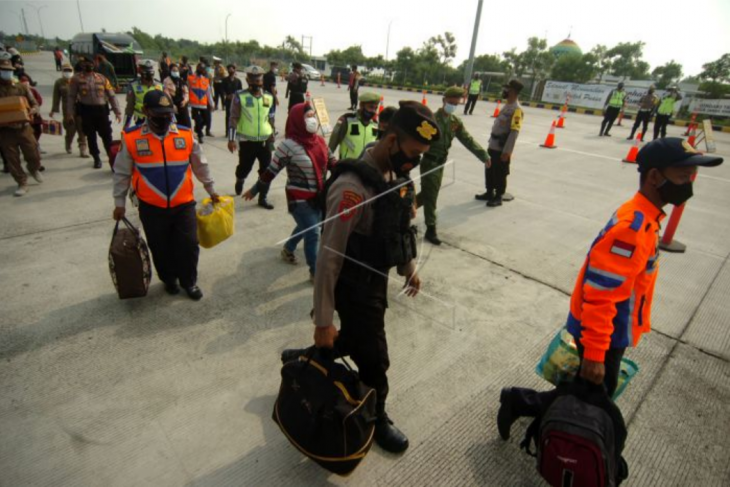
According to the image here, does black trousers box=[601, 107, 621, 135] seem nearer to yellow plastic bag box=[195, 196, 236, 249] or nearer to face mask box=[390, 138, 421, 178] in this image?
yellow plastic bag box=[195, 196, 236, 249]

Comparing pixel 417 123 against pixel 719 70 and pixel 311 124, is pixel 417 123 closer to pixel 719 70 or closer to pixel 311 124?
pixel 311 124

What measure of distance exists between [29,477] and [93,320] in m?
1.35

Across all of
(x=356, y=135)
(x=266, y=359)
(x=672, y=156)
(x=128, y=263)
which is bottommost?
(x=266, y=359)

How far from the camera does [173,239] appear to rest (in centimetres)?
328

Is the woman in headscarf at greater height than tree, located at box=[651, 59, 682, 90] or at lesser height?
lesser

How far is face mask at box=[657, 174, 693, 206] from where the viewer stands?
1809mm

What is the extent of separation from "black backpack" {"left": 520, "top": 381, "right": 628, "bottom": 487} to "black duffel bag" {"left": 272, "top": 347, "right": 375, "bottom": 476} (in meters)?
0.82

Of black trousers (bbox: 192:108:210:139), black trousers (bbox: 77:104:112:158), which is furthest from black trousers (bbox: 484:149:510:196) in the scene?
black trousers (bbox: 192:108:210:139)

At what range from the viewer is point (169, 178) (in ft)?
9.94

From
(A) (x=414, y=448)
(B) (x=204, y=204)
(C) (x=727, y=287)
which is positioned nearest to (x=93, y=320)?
(B) (x=204, y=204)

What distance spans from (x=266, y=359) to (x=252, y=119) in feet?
12.7

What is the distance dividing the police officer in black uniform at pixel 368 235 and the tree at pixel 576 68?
43.4 m

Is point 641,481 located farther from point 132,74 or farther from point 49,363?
point 132,74

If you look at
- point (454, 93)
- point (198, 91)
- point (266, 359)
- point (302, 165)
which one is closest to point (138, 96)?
point (198, 91)
